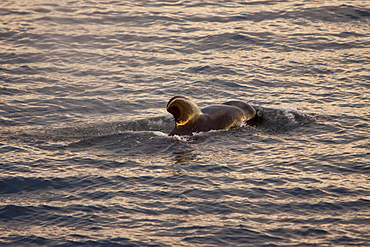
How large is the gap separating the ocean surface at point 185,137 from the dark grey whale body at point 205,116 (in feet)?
0.84

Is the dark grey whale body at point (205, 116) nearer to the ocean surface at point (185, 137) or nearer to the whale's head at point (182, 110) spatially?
the whale's head at point (182, 110)

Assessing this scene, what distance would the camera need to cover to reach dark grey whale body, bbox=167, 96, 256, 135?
42.3 ft

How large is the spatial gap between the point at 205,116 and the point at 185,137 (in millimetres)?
849

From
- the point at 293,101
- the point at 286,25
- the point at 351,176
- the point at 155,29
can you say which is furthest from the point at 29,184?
the point at 286,25

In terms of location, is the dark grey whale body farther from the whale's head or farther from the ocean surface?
the ocean surface

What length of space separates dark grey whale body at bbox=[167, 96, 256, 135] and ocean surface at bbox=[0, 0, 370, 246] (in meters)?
0.26

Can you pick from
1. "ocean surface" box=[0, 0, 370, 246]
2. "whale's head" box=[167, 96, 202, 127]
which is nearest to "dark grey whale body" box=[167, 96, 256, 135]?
"whale's head" box=[167, 96, 202, 127]

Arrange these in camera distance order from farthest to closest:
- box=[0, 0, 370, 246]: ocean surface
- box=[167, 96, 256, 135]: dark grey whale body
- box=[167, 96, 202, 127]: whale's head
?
1. box=[167, 96, 256, 135]: dark grey whale body
2. box=[167, 96, 202, 127]: whale's head
3. box=[0, 0, 370, 246]: ocean surface

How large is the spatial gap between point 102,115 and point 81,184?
15.6ft

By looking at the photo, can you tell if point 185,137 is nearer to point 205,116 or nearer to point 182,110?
point 182,110

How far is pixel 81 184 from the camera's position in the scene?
11.1 meters

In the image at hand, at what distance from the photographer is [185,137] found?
13.1 meters

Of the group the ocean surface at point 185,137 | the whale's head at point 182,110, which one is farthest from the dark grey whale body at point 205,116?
the ocean surface at point 185,137

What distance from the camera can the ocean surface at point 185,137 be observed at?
379 inches
